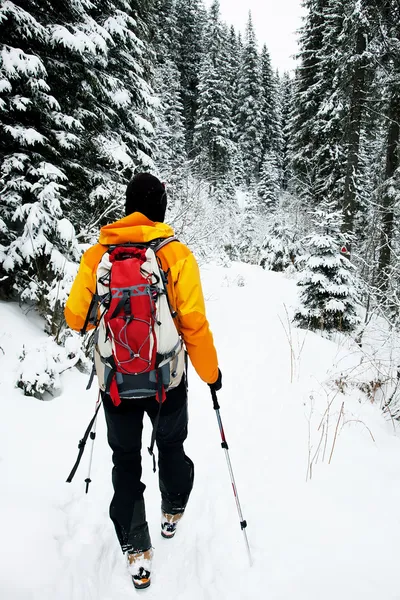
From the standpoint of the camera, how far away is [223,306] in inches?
341

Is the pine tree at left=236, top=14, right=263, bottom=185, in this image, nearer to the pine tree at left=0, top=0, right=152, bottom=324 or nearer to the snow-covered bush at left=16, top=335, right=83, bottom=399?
the pine tree at left=0, top=0, right=152, bottom=324

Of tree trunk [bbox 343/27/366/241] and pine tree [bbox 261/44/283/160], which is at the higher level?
pine tree [bbox 261/44/283/160]

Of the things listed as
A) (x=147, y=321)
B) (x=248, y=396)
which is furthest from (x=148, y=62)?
(x=147, y=321)

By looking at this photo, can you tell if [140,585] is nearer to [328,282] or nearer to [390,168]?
[328,282]

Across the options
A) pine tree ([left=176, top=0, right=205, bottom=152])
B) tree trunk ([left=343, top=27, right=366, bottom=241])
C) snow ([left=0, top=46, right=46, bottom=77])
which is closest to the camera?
snow ([left=0, top=46, right=46, bottom=77])

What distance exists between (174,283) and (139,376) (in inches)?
21.6

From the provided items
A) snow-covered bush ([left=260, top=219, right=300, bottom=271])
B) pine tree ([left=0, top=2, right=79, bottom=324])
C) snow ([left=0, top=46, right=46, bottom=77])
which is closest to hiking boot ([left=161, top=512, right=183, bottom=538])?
pine tree ([left=0, top=2, right=79, bottom=324])

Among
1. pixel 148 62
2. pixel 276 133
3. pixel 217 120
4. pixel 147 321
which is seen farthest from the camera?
pixel 276 133

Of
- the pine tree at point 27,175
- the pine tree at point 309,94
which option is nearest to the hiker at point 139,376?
the pine tree at point 27,175

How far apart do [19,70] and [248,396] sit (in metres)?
5.62

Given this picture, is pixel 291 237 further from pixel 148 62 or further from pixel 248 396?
pixel 248 396

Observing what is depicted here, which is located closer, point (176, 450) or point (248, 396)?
point (176, 450)

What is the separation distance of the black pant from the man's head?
3.53ft

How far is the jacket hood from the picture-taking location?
1.85 m
